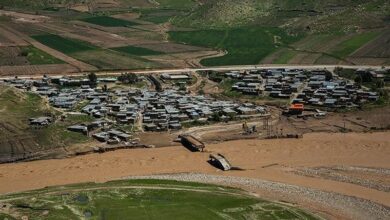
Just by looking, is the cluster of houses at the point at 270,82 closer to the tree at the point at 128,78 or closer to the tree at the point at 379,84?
the tree at the point at 379,84

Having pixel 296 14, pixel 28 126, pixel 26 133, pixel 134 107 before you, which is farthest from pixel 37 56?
pixel 296 14

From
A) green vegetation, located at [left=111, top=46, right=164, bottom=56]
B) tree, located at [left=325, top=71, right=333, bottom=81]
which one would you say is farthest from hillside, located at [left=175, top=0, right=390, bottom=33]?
tree, located at [left=325, top=71, right=333, bottom=81]

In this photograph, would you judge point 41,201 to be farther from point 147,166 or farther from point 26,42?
point 26,42

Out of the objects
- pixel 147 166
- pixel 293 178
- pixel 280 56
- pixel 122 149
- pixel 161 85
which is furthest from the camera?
pixel 280 56

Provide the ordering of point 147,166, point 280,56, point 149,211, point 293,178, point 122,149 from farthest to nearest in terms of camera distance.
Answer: point 280,56 < point 122,149 < point 147,166 < point 293,178 < point 149,211

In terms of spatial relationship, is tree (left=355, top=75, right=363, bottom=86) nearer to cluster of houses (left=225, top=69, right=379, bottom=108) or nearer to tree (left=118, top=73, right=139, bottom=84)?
cluster of houses (left=225, top=69, right=379, bottom=108)

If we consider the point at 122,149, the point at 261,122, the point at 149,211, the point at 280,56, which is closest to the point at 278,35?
the point at 280,56

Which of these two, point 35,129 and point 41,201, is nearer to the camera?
point 41,201
